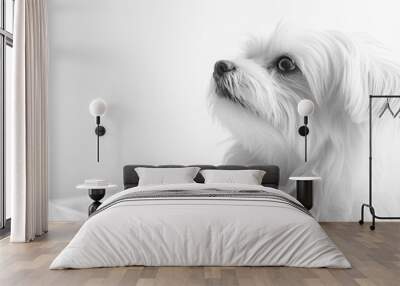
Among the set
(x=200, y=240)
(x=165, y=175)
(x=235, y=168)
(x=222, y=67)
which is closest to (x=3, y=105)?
(x=165, y=175)

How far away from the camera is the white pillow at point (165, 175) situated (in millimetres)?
6641

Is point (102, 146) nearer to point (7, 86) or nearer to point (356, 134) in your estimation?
point (7, 86)

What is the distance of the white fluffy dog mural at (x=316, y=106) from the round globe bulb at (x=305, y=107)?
0.27 m

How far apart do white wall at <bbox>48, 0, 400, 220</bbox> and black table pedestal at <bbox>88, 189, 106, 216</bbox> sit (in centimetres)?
51

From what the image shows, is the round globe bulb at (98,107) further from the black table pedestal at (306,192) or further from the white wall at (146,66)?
the black table pedestal at (306,192)

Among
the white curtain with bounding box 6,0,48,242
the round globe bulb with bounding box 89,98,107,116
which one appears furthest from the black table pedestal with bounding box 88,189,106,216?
the round globe bulb with bounding box 89,98,107,116

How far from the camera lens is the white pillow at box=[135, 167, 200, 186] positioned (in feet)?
21.8

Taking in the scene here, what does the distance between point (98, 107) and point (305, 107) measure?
2.58 metres

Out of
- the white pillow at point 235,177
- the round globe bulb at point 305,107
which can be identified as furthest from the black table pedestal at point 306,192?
the round globe bulb at point 305,107

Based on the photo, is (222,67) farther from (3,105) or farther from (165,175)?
(3,105)

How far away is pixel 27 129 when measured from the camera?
19.1 ft

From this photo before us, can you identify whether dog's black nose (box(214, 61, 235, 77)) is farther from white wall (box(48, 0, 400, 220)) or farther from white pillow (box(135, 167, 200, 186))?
white pillow (box(135, 167, 200, 186))

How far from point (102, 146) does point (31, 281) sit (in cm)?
347

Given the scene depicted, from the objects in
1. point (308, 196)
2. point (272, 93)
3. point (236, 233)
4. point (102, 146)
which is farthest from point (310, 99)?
point (236, 233)
